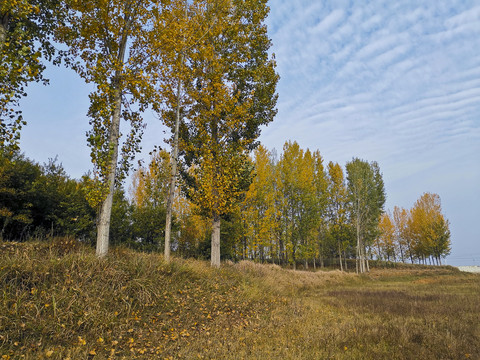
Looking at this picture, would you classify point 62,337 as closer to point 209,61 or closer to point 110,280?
point 110,280

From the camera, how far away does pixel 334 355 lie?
4641 millimetres

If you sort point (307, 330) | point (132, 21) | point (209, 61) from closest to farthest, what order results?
point (307, 330) < point (132, 21) < point (209, 61)

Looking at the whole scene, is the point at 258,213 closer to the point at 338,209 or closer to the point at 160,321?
the point at 338,209

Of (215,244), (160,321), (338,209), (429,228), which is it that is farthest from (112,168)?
(429,228)

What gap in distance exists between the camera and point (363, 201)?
32.5 metres

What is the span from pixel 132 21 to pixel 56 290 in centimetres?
764

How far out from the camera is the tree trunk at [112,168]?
6.85 metres

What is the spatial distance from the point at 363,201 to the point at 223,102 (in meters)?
26.9

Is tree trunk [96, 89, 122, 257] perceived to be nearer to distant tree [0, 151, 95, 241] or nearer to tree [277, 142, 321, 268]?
distant tree [0, 151, 95, 241]

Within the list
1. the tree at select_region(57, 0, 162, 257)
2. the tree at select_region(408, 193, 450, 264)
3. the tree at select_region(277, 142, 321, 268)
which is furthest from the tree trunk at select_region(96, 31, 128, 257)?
the tree at select_region(408, 193, 450, 264)

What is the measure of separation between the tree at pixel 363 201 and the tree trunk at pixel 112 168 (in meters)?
29.5

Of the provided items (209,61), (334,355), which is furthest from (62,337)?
(209,61)

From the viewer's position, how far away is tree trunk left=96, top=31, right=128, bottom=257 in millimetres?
6852

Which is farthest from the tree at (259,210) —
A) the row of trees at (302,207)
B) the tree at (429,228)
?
the tree at (429,228)
